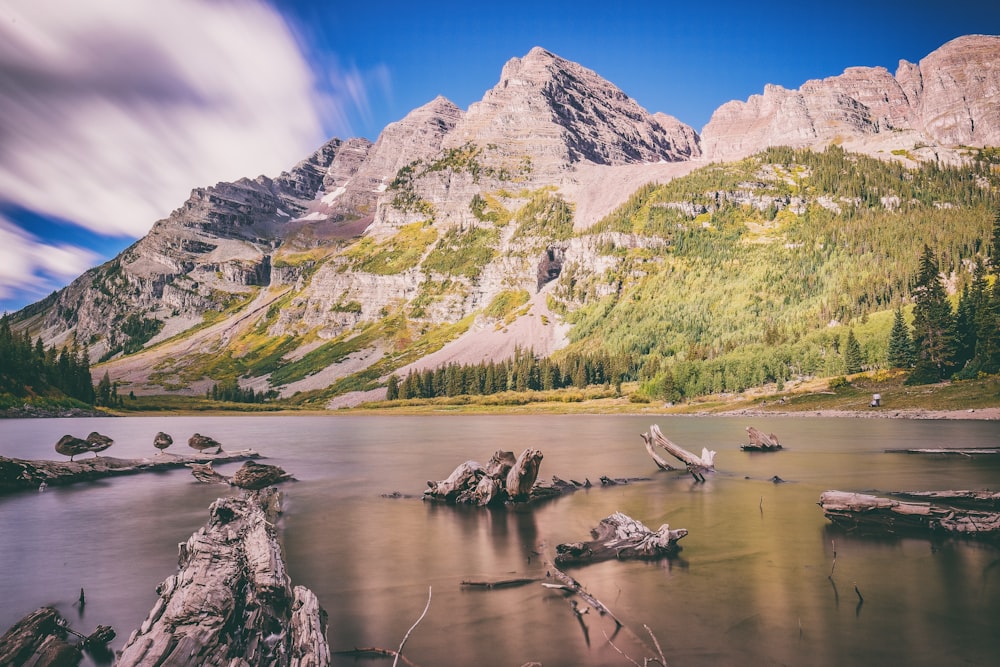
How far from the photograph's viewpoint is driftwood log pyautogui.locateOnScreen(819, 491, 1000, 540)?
17.1m

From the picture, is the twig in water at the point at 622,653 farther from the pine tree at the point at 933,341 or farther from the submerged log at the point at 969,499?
the pine tree at the point at 933,341

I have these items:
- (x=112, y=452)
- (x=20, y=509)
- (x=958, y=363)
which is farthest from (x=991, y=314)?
(x=112, y=452)

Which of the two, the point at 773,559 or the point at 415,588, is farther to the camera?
the point at 773,559

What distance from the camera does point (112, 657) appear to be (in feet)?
34.8

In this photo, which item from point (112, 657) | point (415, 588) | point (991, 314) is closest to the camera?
point (112, 657)

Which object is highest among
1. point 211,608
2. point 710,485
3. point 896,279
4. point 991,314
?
point 896,279

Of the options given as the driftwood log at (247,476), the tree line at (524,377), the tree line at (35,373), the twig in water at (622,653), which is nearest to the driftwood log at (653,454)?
the driftwood log at (247,476)

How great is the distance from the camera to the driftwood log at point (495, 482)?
82.8 feet

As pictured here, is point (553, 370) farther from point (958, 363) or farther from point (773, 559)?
point (773, 559)

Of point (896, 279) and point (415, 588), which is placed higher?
point (896, 279)

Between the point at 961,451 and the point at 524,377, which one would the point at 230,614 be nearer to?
the point at 961,451

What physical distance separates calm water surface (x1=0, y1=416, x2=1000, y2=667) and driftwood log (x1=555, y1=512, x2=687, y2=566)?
18.6 inches

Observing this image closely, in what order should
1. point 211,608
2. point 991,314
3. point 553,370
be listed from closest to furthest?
point 211,608, point 991,314, point 553,370

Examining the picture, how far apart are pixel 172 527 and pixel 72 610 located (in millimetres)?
8920
